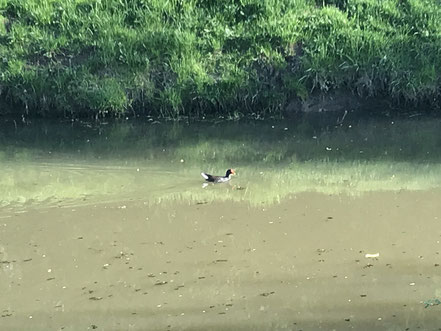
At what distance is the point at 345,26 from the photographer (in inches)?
504

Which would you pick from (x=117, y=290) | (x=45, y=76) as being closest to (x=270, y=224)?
(x=117, y=290)

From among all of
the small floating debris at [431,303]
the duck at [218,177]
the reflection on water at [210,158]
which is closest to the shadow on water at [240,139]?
the reflection on water at [210,158]

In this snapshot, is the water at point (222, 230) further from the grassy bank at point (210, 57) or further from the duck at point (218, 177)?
the grassy bank at point (210, 57)

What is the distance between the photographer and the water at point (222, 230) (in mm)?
5559

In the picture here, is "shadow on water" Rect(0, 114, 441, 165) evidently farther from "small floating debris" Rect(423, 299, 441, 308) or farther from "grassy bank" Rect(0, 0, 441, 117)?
"small floating debris" Rect(423, 299, 441, 308)

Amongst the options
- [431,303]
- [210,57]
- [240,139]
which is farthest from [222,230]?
[210,57]

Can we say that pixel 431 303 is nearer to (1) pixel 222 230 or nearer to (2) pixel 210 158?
(1) pixel 222 230

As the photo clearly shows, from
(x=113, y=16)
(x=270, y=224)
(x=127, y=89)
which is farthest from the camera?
(x=113, y=16)

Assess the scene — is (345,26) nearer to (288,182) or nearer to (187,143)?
(187,143)

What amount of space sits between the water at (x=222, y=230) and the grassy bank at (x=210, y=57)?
1062 millimetres

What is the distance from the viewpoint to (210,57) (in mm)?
12547

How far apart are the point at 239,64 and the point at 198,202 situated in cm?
488

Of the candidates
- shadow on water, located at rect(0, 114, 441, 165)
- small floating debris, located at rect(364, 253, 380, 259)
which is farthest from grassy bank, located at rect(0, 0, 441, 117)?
small floating debris, located at rect(364, 253, 380, 259)

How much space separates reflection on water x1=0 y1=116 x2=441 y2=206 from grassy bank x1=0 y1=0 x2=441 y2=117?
57 centimetres
